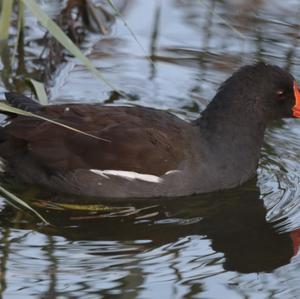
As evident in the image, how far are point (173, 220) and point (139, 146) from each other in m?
0.51

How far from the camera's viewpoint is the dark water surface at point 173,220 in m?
5.65

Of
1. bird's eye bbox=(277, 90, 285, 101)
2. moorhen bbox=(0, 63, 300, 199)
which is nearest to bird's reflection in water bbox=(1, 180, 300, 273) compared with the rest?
moorhen bbox=(0, 63, 300, 199)

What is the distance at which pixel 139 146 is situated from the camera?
6.70 metres

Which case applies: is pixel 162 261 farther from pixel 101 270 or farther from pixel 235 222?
pixel 235 222

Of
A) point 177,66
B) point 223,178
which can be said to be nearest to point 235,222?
point 223,178

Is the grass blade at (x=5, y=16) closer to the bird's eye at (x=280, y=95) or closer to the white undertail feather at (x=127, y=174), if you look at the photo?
the white undertail feather at (x=127, y=174)

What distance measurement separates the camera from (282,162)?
295 inches

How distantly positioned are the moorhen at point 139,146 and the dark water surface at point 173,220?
0.48 feet

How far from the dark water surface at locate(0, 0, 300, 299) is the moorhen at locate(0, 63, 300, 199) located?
15 centimetres

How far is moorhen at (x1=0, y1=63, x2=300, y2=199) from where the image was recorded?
22.0 feet

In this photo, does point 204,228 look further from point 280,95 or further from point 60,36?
point 60,36

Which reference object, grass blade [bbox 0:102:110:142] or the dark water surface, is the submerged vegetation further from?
grass blade [bbox 0:102:110:142]

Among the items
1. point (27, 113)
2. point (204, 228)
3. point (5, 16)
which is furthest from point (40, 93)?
point (27, 113)

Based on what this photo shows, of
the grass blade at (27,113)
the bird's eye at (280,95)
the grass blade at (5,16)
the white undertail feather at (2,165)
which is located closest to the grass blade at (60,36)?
the grass blade at (27,113)
